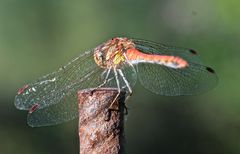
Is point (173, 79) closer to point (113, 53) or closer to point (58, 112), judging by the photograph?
point (113, 53)

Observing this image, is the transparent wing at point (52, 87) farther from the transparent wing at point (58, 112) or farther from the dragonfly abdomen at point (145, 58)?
the dragonfly abdomen at point (145, 58)

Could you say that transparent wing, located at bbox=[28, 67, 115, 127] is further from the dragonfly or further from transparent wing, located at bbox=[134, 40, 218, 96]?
transparent wing, located at bbox=[134, 40, 218, 96]

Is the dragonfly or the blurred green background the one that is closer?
the dragonfly

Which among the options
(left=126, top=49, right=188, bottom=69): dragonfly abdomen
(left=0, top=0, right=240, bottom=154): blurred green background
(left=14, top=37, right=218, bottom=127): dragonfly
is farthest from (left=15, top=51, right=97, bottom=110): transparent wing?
(left=0, top=0, right=240, bottom=154): blurred green background

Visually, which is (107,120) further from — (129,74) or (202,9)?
(202,9)

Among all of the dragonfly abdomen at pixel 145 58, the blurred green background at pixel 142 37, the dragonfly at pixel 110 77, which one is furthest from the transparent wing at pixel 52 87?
the blurred green background at pixel 142 37

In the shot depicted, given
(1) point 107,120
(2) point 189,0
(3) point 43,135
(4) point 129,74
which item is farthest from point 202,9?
(1) point 107,120

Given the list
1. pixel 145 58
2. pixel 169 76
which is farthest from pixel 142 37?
pixel 145 58
